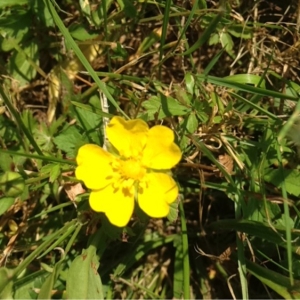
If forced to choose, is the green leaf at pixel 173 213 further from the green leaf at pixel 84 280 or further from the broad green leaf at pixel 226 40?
the broad green leaf at pixel 226 40

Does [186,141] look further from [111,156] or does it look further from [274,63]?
[274,63]

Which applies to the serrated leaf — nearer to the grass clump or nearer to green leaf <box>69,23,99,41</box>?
the grass clump

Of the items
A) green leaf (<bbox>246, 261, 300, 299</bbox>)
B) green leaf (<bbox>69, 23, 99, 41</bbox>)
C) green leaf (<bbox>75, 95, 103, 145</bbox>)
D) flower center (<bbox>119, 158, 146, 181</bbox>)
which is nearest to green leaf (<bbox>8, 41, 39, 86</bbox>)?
green leaf (<bbox>69, 23, 99, 41</bbox>)

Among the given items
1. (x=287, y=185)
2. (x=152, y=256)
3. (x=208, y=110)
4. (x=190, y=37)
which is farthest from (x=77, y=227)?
(x=190, y=37)

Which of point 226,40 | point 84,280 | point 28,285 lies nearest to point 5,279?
point 84,280

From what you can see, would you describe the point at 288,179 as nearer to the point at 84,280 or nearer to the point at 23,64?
the point at 84,280

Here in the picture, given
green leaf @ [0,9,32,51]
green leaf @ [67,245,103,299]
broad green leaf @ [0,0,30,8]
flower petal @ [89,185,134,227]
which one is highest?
broad green leaf @ [0,0,30,8]

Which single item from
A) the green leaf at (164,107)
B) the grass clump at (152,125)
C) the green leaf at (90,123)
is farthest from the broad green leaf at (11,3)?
the green leaf at (164,107)
